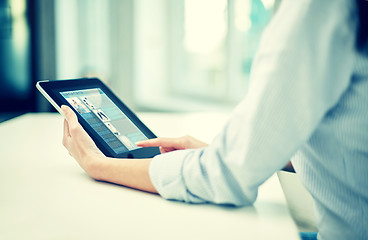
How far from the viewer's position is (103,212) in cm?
65

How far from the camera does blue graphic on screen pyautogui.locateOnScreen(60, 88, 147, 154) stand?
86 centimetres

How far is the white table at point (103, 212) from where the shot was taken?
1.92ft

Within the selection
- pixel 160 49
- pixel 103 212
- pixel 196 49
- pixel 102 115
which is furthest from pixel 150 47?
pixel 103 212

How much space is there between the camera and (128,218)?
63 centimetres

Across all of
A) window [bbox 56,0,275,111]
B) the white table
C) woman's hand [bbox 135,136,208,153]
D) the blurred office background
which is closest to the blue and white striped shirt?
the white table

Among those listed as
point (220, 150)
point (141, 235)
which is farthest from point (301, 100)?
point (141, 235)

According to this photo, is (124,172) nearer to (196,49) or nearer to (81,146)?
(81,146)

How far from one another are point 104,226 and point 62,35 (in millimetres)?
2482

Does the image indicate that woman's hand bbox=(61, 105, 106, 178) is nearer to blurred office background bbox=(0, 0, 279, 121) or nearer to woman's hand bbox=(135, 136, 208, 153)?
woman's hand bbox=(135, 136, 208, 153)

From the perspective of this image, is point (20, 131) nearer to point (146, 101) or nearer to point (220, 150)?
point (220, 150)

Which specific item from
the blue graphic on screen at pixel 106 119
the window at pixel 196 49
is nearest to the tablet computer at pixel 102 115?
the blue graphic on screen at pixel 106 119

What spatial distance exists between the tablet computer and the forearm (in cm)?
6

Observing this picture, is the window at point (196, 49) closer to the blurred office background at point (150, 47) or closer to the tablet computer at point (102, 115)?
the blurred office background at point (150, 47)

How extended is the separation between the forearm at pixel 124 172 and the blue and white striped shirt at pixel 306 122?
7cm
